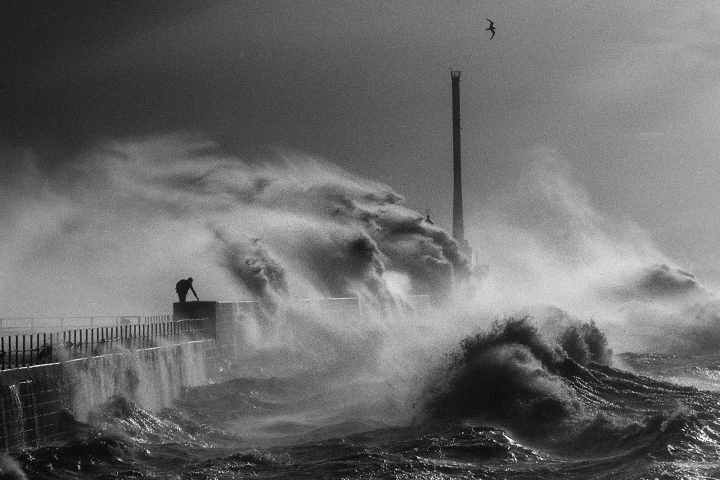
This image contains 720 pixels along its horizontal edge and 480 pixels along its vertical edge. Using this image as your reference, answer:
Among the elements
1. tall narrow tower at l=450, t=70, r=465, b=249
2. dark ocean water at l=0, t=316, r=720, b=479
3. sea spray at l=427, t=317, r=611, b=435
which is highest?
tall narrow tower at l=450, t=70, r=465, b=249

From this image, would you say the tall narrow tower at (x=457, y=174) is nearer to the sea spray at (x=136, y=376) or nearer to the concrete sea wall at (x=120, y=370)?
the concrete sea wall at (x=120, y=370)

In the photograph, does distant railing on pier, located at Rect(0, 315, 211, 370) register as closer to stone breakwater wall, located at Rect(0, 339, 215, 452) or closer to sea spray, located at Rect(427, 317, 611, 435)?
stone breakwater wall, located at Rect(0, 339, 215, 452)

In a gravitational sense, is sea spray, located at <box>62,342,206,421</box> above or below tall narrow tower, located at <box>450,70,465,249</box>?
below

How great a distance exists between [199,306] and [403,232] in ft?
80.0

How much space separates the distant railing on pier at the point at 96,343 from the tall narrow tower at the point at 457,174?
35747 mm

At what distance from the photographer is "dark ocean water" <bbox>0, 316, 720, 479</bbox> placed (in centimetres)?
1333

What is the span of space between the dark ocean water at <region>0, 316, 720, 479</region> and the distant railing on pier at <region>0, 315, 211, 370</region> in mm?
1015

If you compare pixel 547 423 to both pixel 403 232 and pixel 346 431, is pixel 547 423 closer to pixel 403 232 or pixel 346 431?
pixel 346 431

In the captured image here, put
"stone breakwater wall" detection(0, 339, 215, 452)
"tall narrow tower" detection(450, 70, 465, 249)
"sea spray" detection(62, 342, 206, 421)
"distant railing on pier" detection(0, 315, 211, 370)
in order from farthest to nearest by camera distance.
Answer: "tall narrow tower" detection(450, 70, 465, 249) → "sea spray" detection(62, 342, 206, 421) → "distant railing on pier" detection(0, 315, 211, 370) → "stone breakwater wall" detection(0, 339, 215, 452)

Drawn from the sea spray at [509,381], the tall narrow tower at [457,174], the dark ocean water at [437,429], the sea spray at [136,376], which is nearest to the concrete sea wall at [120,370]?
the sea spray at [136,376]

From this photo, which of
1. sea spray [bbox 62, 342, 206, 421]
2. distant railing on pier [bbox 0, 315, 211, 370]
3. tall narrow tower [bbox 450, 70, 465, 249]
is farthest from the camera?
tall narrow tower [bbox 450, 70, 465, 249]

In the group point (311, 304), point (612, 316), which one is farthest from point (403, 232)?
point (311, 304)

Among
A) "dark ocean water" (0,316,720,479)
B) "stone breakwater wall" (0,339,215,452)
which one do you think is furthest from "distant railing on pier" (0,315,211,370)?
"dark ocean water" (0,316,720,479)

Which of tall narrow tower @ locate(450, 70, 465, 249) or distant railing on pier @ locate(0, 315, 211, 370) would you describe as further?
tall narrow tower @ locate(450, 70, 465, 249)
